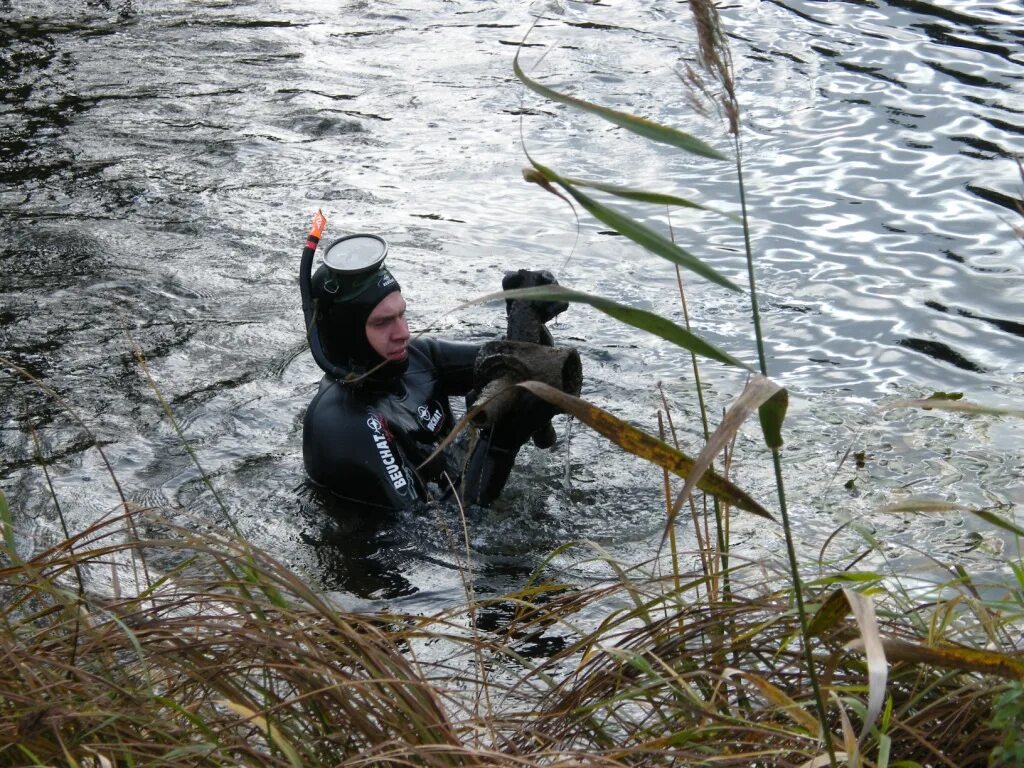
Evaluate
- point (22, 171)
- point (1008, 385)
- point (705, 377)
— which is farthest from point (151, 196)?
point (1008, 385)

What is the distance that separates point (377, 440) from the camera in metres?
5.01

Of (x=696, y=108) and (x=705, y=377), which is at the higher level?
(x=696, y=108)

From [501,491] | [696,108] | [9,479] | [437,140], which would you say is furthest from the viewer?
[437,140]

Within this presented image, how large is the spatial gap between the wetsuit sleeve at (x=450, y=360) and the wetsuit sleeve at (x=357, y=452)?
0.68 meters

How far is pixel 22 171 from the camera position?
9273mm

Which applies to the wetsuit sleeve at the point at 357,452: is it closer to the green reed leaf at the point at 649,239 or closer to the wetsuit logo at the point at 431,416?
the wetsuit logo at the point at 431,416

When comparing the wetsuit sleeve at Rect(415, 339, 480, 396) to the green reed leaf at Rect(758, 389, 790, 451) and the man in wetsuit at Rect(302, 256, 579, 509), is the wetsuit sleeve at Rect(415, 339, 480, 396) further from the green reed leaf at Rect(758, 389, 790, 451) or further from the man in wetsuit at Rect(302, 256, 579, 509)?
the green reed leaf at Rect(758, 389, 790, 451)

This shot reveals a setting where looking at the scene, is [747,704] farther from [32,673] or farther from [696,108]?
[32,673]

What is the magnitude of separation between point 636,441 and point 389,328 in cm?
318

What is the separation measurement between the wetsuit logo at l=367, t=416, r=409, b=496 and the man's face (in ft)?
0.97

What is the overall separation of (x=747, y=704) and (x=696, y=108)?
1.18m

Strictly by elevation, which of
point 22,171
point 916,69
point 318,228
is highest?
point 318,228

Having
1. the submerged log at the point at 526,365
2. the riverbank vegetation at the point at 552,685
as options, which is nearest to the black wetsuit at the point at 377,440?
the submerged log at the point at 526,365

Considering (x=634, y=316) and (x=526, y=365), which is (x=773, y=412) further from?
(x=526, y=365)
